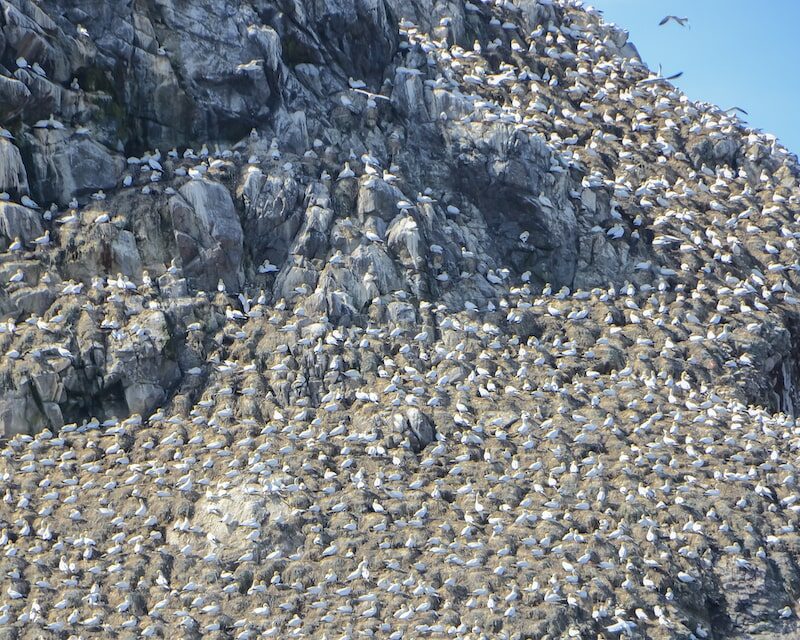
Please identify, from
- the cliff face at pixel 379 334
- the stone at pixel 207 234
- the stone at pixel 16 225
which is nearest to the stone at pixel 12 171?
the cliff face at pixel 379 334

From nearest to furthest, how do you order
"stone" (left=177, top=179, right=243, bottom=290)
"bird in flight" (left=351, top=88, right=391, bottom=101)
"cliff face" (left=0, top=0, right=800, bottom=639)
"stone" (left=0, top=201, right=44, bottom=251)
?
1. "cliff face" (left=0, top=0, right=800, bottom=639)
2. "stone" (left=0, top=201, right=44, bottom=251)
3. "stone" (left=177, top=179, right=243, bottom=290)
4. "bird in flight" (left=351, top=88, right=391, bottom=101)

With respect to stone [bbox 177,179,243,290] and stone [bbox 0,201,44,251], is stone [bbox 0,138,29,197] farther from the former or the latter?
stone [bbox 177,179,243,290]

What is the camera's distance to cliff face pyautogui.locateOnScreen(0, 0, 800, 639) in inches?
1799

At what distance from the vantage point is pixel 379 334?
181ft

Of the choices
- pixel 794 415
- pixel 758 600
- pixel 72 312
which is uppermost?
pixel 72 312

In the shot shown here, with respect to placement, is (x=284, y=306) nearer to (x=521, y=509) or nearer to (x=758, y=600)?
(x=521, y=509)

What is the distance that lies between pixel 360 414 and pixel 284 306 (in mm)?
6068

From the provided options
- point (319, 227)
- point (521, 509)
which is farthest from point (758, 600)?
point (319, 227)

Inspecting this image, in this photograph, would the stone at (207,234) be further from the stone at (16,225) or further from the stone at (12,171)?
the stone at (12,171)

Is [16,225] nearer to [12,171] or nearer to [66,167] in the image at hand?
[12,171]

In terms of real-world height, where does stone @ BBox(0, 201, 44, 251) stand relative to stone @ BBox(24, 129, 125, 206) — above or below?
below

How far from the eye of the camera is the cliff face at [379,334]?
150 ft

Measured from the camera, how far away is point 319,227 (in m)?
57.3

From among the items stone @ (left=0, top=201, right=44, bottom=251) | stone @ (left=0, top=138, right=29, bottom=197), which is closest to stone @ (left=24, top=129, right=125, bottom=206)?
stone @ (left=0, top=138, right=29, bottom=197)
